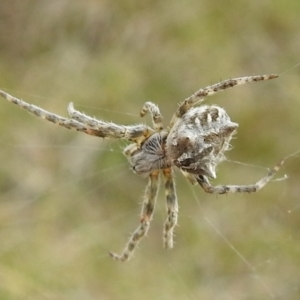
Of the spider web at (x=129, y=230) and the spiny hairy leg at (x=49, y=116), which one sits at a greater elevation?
the spider web at (x=129, y=230)

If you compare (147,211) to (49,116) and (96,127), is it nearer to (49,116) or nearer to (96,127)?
(96,127)

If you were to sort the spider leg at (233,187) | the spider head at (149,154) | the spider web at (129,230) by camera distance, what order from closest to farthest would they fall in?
the spider leg at (233,187)
the spider head at (149,154)
the spider web at (129,230)

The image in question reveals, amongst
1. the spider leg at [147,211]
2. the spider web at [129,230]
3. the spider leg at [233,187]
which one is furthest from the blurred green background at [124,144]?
the spider leg at [233,187]

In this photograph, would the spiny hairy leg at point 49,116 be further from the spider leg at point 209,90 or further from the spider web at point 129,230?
the spider web at point 129,230

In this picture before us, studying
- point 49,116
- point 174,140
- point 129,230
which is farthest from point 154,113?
point 129,230

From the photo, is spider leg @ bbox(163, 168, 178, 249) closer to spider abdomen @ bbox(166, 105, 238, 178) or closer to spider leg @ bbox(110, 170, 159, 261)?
spider leg @ bbox(110, 170, 159, 261)

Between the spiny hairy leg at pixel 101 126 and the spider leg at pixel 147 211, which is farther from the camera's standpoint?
the spider leg at pixel 147 211

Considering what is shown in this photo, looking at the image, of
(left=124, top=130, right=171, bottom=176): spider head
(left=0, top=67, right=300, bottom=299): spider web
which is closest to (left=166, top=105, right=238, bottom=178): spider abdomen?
(left=124, top=130, right=171, bottom=176): spider head

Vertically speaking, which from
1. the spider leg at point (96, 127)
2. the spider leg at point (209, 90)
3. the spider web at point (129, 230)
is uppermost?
the spider web at point (129, 230)
